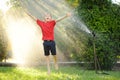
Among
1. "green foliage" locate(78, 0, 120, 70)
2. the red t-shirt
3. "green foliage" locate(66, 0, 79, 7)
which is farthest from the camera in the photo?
"green foliage" locate(66, 0, 79, 7)

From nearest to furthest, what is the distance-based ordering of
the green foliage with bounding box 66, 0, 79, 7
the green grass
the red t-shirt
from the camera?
the green grass, the red t-shirt, the green foliage with bounding box 66, 0, 79, 7

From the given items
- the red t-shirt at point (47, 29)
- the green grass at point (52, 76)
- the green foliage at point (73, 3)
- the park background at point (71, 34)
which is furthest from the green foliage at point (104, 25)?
the red t-shirt at point (47, 29)

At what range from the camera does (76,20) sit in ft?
60.2

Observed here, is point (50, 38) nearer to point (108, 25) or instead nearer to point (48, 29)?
point (48, 29)

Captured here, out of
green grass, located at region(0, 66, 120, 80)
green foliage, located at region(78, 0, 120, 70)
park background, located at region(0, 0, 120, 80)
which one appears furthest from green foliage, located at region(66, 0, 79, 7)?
green grass, located at region(0, 66, 120, 80)

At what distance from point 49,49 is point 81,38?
21.8ft

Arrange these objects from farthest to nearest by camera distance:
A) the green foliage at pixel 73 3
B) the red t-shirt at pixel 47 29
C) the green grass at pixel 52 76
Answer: the green foliage at pixel 73 3, the red t-shirt at pixel 47 29, the green grass at pixel 52 76

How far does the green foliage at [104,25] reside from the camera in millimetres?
17719

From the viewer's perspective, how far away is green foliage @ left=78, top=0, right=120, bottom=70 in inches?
698

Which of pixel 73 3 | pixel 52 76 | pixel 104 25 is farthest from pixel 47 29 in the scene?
pixel 73 3

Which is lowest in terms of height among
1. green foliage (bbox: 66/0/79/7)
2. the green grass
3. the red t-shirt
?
the green grass

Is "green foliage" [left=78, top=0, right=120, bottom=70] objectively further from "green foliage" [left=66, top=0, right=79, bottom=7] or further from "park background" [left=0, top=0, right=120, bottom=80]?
"green foliage" [left=66, top=0, right=79, bottom=7]

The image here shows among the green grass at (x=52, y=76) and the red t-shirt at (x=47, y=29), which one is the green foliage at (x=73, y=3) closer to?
the green grass at (x=52, y=76)

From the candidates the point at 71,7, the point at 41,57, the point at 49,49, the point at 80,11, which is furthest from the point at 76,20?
the point at 49,49
